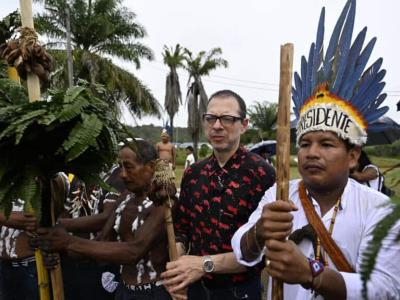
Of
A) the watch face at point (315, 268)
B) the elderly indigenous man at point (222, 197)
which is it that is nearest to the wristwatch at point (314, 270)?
the watch face at point (315, 268)

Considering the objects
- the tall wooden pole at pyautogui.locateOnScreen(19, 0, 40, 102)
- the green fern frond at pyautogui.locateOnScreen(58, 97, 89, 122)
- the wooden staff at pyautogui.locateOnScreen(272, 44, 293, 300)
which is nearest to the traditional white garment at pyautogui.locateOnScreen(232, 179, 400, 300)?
the wooden staff at pyautogui.locateOnScreen(272, 44, 293, 300)

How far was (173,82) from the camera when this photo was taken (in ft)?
112

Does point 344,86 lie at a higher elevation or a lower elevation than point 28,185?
higher

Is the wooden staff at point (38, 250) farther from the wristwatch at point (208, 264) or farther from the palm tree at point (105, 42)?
the palm tree at point (105, 42)

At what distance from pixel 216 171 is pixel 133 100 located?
21.1 meters

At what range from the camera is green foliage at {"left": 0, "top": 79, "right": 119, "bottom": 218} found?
7.16ft

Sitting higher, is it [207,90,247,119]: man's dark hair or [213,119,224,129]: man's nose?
[207,90,247,119]: man's dark hair

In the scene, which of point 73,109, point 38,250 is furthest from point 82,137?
point 38,250

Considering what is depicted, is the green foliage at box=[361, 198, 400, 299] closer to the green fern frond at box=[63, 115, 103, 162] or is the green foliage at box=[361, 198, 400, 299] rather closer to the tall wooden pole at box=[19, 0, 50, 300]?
the green fern frond at box=[63, 115, 103, 162]

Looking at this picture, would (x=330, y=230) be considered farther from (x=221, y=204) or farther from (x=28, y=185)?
(x=28, y=185)

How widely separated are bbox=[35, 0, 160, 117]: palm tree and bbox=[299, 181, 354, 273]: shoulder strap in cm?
1967

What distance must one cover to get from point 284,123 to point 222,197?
1403 mm

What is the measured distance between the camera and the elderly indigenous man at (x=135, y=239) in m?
2.60

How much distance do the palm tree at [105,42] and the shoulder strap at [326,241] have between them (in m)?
19.7
